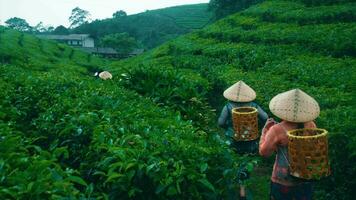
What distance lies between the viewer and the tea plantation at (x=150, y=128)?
341cm

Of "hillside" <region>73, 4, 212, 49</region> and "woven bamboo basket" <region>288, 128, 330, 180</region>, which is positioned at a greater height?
"hillside" <region>73, 4, 212, 49</region>

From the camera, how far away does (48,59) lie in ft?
126

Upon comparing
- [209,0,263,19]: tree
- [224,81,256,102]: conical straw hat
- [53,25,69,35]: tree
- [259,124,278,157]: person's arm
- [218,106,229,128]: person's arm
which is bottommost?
[218,106,229,128]: person's arm

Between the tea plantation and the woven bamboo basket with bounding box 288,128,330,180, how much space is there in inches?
24.0

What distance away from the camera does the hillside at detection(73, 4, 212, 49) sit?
7075cm

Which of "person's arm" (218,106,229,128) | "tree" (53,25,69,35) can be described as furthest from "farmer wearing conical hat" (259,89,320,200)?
"tree" (53,25,69,35)

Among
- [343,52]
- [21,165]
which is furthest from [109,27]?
[21,165]

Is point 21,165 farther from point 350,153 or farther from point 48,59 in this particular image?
point 48,59

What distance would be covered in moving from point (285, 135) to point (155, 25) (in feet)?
238

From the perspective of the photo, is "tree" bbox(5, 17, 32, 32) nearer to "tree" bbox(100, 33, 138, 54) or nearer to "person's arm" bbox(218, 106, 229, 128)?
"tree" bbox(100, 33, 138, 54)

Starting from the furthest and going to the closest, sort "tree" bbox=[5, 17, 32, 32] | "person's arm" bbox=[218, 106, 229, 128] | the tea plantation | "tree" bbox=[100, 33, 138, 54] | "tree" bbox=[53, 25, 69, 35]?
"tree" bbox=[5, 17, 32, 32], "tree" bbox=[53, 25, 69, 35], "tree" bbox=[100, 33, 138, 54], "person's arm" bbox=[218, 106, 229, 128], the tea plantation

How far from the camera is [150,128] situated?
4.64 m

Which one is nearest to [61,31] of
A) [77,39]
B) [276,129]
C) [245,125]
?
[77,39]

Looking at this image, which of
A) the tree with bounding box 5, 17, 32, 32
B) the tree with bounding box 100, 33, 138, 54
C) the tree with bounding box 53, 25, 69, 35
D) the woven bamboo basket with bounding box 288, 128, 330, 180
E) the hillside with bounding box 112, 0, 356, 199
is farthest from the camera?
the tree with bounding box 5, 17, 32, 32
